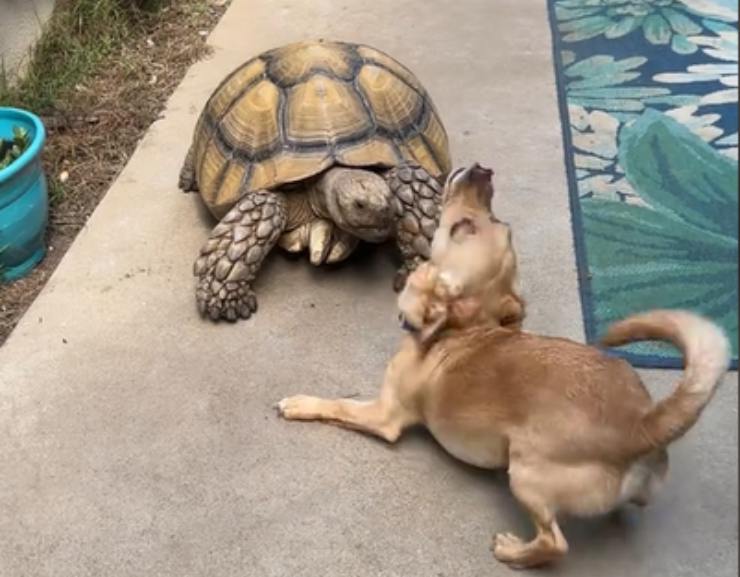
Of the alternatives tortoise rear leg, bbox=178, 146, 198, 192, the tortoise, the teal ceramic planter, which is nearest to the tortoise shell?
the tortoise

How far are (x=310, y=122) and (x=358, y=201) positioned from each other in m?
0.26

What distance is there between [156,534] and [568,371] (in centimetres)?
81

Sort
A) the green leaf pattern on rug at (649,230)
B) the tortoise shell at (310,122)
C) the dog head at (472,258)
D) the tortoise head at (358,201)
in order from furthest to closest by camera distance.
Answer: the tortoise shell at (310,122), the tortoise head at (358,201), the green leaf pattern on rug at (649,230), the dog head at (472,258)

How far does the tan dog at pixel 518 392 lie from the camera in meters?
1.54

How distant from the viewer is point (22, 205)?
242 centimetres

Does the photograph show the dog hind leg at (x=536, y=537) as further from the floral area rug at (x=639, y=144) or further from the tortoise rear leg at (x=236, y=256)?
the tortoise rear leg at (x=236, y=256)

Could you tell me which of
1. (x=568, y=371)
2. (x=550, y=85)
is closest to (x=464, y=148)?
(x=550, y=85)

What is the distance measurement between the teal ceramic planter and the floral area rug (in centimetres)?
135

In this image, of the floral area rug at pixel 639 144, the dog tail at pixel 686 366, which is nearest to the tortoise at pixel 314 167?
the floral area rug at pixel 639 144

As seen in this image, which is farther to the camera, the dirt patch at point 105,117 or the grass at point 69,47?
the grass at point 69,47

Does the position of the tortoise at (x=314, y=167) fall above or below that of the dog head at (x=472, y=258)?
below

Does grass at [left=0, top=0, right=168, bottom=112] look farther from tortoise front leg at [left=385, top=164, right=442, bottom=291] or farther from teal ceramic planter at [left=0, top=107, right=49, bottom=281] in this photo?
tortoise front leg at [left=385, top=164, right=442, bottom=291]

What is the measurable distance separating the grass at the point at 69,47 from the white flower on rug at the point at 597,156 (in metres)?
1.60

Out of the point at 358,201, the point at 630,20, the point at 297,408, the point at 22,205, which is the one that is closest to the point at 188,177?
the point at 22,205
